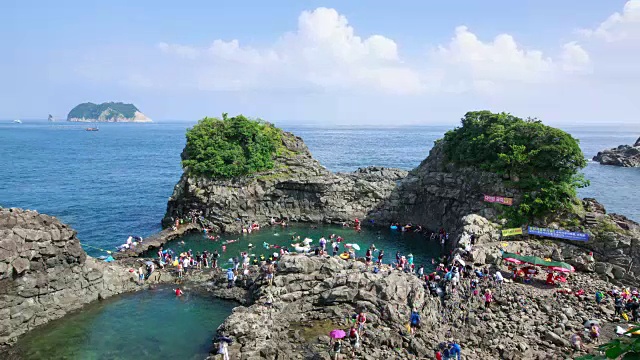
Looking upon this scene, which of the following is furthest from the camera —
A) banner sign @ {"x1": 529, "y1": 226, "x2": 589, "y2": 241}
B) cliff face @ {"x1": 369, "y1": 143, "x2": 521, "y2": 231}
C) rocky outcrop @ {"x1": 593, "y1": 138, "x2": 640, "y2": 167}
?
rocky outcrop @ {"x1": 593, "y1": 138, "x2": 640, "y2": 167}

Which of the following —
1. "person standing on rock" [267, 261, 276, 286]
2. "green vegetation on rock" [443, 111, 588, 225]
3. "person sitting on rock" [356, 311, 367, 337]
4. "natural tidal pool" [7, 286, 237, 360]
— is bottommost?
"natural tidal pool" [7, 286, 237, 360]

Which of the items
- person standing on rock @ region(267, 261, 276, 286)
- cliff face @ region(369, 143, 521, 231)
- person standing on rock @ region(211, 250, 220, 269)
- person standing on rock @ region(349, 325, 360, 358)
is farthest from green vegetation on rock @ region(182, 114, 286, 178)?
person standing on rock @ region(349, 325, 360, 358)

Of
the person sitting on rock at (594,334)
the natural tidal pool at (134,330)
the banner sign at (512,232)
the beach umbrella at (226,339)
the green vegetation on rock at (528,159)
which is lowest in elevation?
the natural tidal pool at (134,330)

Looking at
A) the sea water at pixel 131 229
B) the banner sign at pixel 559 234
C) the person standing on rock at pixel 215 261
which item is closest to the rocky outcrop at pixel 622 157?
the sea water at pixel 131 229

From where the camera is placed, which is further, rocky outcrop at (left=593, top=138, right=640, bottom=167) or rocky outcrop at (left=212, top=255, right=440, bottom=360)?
rocky outcrop at (left=593, top=138, right=640, bottom=167)

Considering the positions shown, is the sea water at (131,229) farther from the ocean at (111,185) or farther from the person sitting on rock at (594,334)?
the person sitting on rock at (594,334)

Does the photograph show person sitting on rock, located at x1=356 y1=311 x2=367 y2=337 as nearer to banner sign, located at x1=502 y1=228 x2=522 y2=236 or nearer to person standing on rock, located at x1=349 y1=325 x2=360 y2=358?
person standing on rock, located at x1=349 y1=325 x2=360 y2=358
